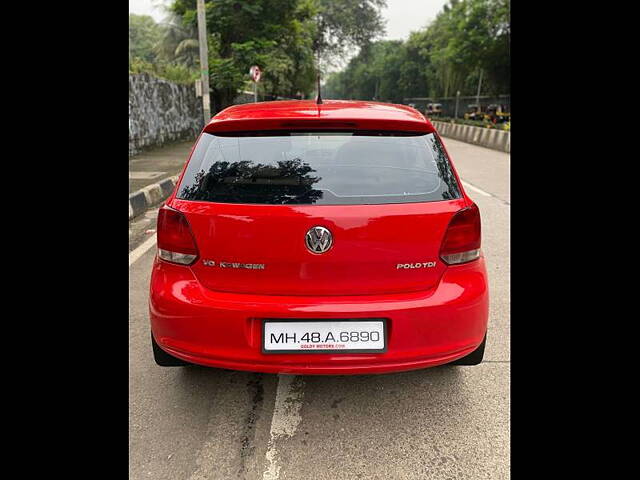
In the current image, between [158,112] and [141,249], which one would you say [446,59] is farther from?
[141,249]

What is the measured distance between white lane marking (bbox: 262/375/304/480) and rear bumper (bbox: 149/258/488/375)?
0.34m

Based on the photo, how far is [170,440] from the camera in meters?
2.24

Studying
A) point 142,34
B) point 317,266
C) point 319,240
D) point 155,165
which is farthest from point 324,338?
point 142,34

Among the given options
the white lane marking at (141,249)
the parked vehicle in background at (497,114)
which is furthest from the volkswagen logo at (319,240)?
the parked vehicle in background at (497,114)

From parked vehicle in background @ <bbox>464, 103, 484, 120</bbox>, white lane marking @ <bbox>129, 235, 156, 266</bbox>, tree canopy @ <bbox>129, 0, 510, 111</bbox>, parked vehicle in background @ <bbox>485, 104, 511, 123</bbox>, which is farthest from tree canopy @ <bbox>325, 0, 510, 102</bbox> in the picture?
white lane marking @ <bbox>129, 235, 156, 266</bbox>

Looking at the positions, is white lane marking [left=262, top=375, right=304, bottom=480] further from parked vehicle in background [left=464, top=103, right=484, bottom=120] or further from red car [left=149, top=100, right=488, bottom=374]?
parked vehicle in background [left=464, top=103, right=484, bottom=120]

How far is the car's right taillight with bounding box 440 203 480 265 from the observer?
2.20m

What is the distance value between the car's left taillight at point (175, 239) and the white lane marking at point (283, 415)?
0.84 metres

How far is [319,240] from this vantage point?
208 cm

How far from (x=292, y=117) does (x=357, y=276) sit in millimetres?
824

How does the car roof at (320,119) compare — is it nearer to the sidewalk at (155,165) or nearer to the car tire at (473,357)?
the car tire at (473,357)

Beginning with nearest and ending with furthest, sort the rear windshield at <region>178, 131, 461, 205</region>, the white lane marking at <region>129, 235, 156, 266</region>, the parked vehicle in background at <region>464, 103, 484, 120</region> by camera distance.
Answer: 1. the rear windshield at <region>178, 131, 461, 205</region>
2. the white lane marking at <region>129, 235, 156, 266</region>
3. the parked vehicle in background at <region>464, 103, 484, 120</region>

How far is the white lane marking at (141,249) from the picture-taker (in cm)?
498

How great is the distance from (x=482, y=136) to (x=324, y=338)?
19198mm
